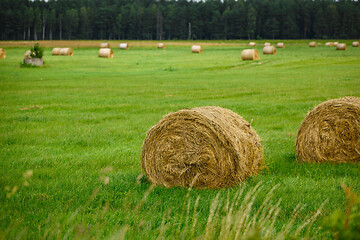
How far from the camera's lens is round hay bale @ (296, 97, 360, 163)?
8.38 meters

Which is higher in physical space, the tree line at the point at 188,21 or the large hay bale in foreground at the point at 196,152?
the tree line at the point at 188,21

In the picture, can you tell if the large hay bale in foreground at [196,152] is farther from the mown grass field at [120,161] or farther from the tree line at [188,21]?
the tree line at [188,21]

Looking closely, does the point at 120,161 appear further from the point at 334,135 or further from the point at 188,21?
the point at 188,21

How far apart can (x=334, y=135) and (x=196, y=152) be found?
137 inches

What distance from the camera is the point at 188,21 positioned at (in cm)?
15825

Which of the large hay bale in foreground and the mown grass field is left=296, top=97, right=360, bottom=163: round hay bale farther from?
the large hay bale in foreground

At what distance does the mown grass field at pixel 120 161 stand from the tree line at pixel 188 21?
130m

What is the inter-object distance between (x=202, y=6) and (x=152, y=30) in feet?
77.1

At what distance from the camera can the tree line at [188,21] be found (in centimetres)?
14412

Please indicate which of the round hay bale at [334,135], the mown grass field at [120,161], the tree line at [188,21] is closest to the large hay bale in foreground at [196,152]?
the mown grass field at [120,161]

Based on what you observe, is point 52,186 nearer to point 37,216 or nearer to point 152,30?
point 37,216

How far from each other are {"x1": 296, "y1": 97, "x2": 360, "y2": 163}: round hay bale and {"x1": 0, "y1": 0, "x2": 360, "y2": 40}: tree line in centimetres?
14203

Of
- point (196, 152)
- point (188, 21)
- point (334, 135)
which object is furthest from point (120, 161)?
point (188, 21)

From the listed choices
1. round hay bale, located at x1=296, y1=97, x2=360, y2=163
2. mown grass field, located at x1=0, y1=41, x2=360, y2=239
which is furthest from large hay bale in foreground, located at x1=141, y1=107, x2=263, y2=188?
round hay bale, located at x1=296, y1=97, x2=360, y2=163
